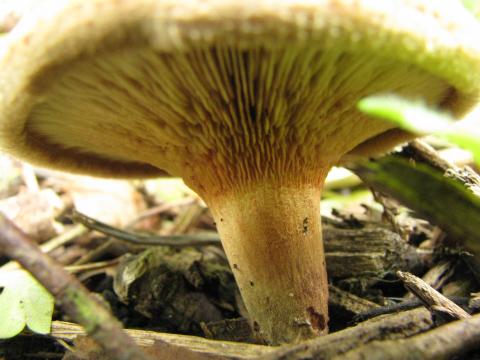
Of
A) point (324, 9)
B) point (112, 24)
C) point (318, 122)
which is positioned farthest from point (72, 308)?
point (318, 122)

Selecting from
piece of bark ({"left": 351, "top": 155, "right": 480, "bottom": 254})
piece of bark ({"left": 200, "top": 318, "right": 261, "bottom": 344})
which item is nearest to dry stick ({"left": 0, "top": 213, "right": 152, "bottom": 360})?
piece of bark ({"left": 200, "top": 318, "right": 261, "bottom": 344})

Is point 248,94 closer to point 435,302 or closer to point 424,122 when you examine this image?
point 424,122

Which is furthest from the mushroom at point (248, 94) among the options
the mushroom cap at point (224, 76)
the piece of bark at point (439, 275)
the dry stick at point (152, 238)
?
the piece of bark at point (439, 275)

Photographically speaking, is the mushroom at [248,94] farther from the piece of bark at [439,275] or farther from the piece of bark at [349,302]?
the piece of bark at [439,275]

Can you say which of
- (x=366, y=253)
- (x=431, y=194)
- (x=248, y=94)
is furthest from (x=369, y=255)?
(x=248, y=94)

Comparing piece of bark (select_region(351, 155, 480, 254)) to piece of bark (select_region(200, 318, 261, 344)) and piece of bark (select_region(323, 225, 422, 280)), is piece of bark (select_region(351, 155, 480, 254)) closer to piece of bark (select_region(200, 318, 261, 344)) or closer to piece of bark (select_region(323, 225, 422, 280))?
piece of bark (select_region(323, 225, 422, 280))
